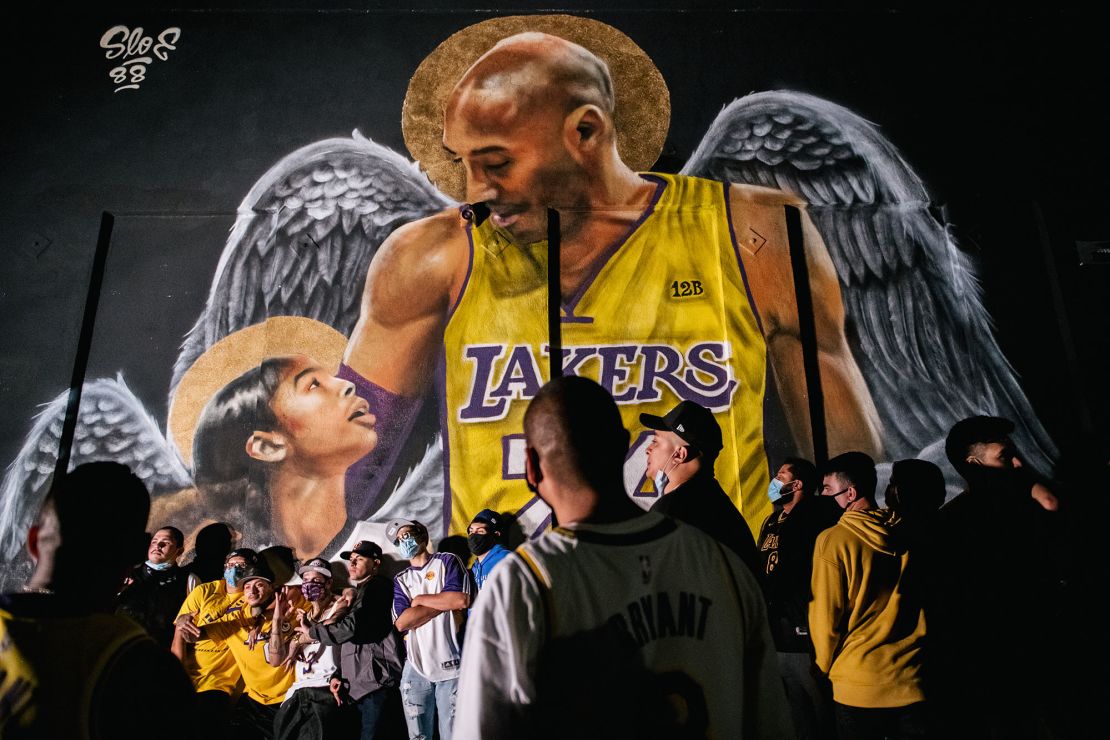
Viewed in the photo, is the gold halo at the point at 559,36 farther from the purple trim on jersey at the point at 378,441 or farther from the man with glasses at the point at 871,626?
the man with glasses at the point at 871,626

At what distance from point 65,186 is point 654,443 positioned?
784cm

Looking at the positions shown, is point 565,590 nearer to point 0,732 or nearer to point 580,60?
point 0,732

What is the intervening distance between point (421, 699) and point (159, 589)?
2.32 meters

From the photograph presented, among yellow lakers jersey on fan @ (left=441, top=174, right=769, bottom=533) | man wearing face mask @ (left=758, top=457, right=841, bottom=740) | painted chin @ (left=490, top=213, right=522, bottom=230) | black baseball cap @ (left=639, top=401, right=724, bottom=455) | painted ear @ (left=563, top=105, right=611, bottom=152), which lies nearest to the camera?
black baseball cap @ (left=639, top=401, right=724, bottom=455)

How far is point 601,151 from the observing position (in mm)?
7938

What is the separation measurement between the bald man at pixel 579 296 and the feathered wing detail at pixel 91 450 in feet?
6.50

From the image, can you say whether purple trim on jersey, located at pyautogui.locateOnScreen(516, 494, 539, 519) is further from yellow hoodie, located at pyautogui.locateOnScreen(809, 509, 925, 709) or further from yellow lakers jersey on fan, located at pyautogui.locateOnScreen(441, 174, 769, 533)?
yellow hoodie, located at pyautogui.locateOnScreen(809, 509, 925, 709)

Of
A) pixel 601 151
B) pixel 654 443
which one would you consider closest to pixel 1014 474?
pixel 654 443

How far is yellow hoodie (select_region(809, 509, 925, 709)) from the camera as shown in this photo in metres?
3.41

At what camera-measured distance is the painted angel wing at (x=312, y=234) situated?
7520mm

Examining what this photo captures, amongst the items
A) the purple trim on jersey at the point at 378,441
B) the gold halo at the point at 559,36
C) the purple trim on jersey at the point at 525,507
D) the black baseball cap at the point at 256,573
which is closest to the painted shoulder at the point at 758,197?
the gold halo at the point at 559,36

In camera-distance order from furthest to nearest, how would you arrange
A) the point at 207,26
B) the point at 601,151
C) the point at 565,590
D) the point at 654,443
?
the point at 207,26, the point at 601,151, the point at 654,443, the point at 565,590

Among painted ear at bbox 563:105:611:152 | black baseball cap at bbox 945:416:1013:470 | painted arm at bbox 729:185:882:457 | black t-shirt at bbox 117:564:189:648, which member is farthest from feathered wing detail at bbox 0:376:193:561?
black baseball cap at bbox 945:416:1013:470
